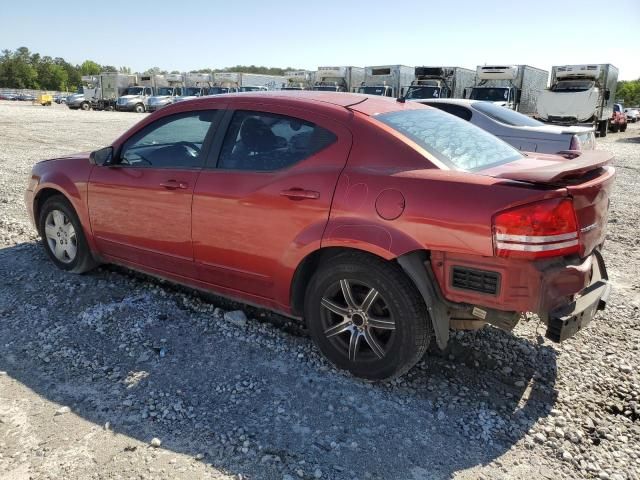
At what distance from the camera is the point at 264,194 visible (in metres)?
3.37

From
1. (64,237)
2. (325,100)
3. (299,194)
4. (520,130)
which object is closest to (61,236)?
(64,237)

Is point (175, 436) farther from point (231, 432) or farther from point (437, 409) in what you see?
point (437, 409)

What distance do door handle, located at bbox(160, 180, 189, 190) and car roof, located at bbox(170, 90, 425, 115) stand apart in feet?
2.07

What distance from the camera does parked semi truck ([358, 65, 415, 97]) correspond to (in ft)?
89.8

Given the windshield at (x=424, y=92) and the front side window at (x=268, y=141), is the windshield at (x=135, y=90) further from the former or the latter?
the front side window at (x=268, y=141)

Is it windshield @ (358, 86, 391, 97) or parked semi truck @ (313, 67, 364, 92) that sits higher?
parked semi truck @ (313, 67, 364, 92)

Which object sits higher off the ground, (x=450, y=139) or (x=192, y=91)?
(x=192, y=91)

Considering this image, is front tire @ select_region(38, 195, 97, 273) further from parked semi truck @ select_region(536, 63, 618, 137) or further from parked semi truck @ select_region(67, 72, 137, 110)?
parked semi truck @ select_region(67, 72, 137, 110)

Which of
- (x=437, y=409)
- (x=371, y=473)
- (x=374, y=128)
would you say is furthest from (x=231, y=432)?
(x=374, y=128)

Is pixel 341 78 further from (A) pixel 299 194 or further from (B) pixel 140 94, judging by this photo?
(A) pixel 299 194

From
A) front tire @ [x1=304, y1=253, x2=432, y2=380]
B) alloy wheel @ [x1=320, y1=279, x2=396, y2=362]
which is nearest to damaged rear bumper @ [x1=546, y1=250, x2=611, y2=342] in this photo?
front tire @ [x1=304, y1=253, x2=432, y2=380]

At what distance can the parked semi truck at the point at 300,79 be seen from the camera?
108 feet

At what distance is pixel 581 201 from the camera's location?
2742 millimetres

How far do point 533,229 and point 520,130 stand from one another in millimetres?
5940
